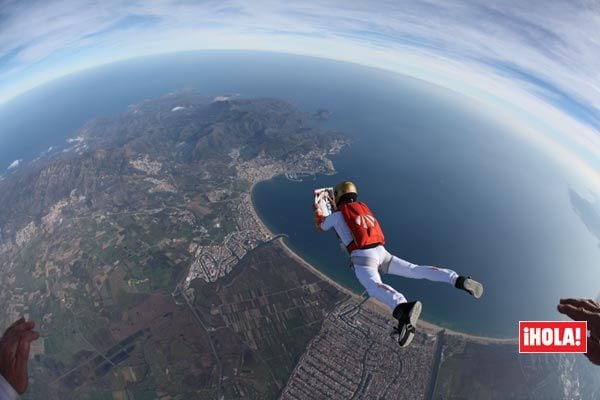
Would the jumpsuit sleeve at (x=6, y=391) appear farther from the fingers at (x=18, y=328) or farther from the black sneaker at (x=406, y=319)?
the black sneaker at (x=406, y=319)

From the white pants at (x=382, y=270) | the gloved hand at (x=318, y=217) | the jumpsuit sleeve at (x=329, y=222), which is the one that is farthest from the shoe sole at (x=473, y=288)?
the gloved hand at (x=318, y=217)

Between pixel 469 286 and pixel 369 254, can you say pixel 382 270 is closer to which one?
pixel 369 254

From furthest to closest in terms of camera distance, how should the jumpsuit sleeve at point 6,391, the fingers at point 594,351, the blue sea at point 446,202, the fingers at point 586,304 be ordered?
the blue sea at point 446,202 → the fingers at point 586,304 → the fingers at point 594,351 → the jumpsuit sleeve at point 6,391

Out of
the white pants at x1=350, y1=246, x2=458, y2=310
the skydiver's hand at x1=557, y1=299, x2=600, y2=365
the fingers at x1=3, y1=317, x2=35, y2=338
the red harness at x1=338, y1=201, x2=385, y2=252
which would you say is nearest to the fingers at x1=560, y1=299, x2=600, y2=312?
the skydiver's hand at x1=557, y1=299, x2=600, y2=365

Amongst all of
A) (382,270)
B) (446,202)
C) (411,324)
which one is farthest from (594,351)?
(446,202)

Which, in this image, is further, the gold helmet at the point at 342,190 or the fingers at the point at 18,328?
the gold helmet at the point at 342,190

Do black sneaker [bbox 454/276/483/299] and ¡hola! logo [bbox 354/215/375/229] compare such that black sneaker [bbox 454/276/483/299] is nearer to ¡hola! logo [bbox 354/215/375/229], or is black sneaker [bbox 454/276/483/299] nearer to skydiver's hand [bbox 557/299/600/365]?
skydiver's hand [bbox 557/299/600/365]

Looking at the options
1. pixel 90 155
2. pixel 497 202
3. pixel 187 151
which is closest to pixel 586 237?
pixel 497 202
